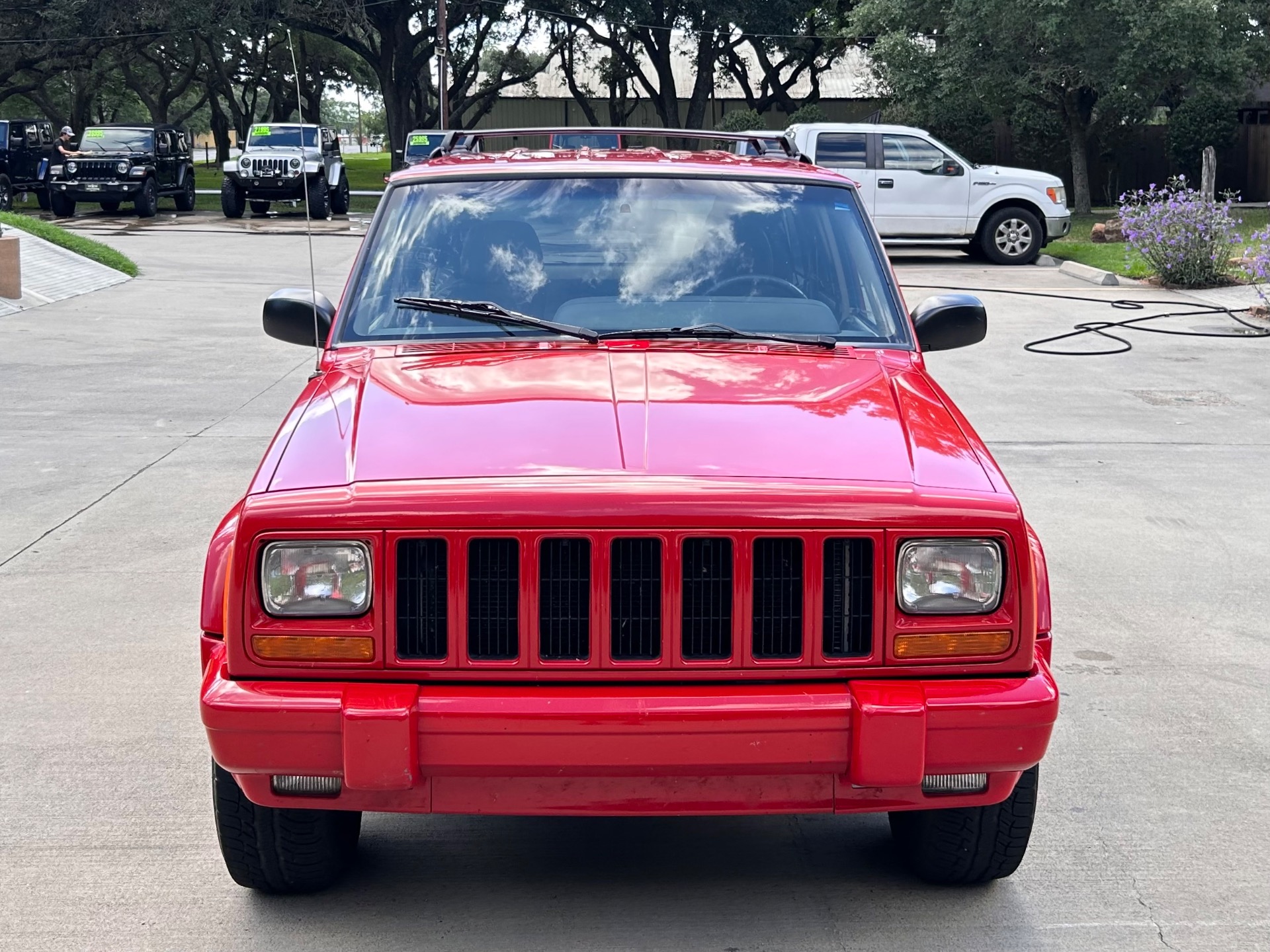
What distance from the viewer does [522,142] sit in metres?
8.02

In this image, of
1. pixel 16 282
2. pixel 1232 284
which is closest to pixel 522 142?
pixel 16 282

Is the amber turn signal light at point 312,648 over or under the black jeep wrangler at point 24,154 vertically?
under

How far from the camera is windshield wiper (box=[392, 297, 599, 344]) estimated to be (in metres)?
4.05

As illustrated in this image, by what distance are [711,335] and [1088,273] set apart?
54.5 ft

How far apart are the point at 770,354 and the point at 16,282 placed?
1399cm

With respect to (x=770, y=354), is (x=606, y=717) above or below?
below

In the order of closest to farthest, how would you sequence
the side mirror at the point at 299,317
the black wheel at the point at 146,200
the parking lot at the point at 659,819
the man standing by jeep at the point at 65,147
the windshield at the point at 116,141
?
1. the parking lot at the point at 659,819
2. the side mirror at the point at 299,317
3. the man standing by jeep at the point at 65,147
4. the black wheel at the point at 146,200
5. the windshield at the point at 116,141

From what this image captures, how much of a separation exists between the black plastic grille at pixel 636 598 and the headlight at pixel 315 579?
1.64 feet

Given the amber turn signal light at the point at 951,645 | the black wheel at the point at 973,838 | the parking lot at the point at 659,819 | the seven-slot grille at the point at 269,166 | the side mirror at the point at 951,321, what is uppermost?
the seven-slot grille at the point at 269,166

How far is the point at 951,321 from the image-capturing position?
467cm

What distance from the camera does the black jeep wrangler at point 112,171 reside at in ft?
104

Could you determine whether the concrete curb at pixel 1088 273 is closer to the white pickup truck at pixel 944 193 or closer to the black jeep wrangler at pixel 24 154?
the white pickup truck at pixel 944 193

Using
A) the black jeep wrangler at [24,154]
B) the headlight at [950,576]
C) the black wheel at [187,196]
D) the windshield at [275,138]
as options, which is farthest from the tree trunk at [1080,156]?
the headlight at [950,576]

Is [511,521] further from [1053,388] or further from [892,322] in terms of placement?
[1053,388]
